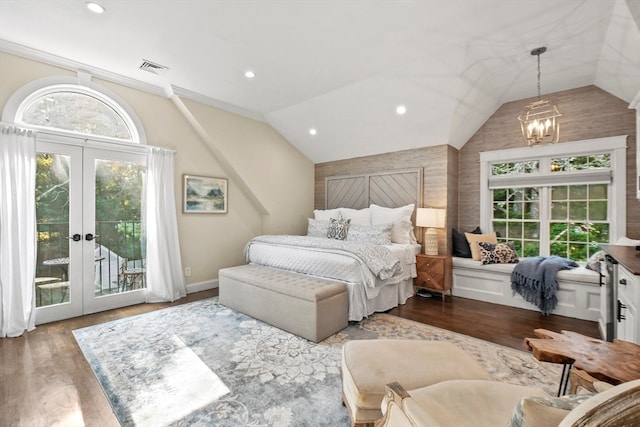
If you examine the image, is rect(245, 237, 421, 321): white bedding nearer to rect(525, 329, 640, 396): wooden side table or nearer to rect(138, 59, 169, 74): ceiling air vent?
rect(525, 329, 640, 396): wooden side table

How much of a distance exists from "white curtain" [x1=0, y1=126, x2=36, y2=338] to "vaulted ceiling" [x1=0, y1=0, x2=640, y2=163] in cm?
103

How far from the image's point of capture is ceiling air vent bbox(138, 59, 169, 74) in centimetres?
322

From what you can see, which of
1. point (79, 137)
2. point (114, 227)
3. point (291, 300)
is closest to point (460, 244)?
point (291, 300)

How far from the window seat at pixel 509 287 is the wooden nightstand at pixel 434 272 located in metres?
0.20

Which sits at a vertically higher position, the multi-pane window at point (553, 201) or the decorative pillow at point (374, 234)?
the multi-pane window at point (553, 201)

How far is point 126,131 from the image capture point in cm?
374

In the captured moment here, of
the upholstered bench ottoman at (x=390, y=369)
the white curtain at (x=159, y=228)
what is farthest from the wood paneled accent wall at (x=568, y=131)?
the white curtain at (x=159, y=228)

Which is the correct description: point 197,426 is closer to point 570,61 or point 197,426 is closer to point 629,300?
point 629,300

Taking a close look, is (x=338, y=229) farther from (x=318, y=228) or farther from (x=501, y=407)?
(x=501, y=407)

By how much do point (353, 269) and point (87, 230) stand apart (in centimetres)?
316

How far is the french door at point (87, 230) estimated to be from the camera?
3.11 metres

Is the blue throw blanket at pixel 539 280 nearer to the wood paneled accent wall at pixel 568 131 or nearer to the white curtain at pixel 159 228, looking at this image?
the wood paneled accent wall at pixel 568 131

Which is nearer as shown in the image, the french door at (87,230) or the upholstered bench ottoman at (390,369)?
the upholstered bench ottoman at (390,369)

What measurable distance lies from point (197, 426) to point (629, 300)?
2705 mm
